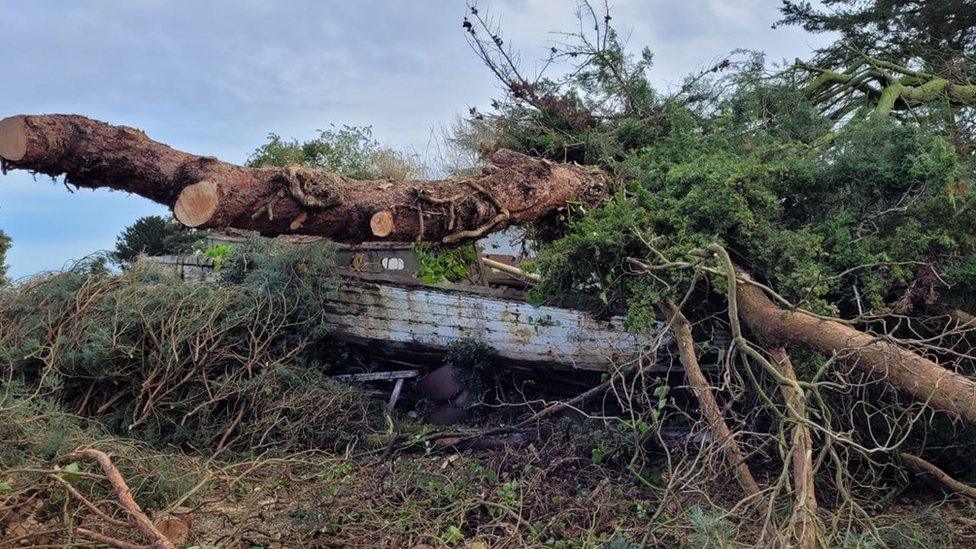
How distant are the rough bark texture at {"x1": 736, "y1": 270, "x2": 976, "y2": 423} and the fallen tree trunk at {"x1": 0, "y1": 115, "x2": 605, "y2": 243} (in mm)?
2403

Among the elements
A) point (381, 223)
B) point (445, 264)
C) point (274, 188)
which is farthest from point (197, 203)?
point (445, 264)

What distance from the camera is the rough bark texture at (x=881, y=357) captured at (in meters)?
3.54

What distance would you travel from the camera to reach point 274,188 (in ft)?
14.6

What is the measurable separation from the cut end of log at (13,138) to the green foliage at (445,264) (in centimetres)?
419

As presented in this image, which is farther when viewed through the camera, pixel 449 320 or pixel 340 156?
pixel 340 156

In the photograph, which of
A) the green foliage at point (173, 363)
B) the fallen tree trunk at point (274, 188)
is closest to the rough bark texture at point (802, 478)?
the fallen tree trunk at point (274, 188)

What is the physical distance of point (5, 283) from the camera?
704 cm

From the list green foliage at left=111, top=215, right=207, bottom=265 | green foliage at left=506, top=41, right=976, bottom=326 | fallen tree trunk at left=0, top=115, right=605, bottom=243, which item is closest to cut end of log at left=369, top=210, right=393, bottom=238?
fallen tree trunk at left=0, top=115, right=605, bottom=243

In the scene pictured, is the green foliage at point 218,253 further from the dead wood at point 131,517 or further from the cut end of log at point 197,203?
the dead wood at point 131,517

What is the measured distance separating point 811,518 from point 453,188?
3444 millimetres

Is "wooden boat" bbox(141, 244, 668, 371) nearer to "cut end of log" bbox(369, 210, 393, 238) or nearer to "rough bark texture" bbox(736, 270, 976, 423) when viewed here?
A: "rough bark texture" bbox(736, 270, 976, 423)

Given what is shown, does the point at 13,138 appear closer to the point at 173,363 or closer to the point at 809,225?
the point at 173,363

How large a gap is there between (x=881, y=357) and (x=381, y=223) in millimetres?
3366

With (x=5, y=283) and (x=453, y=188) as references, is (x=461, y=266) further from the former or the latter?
(x=5, y=283)
